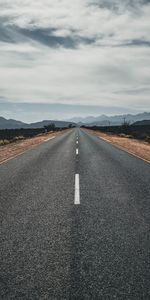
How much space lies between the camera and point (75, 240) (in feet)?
17.2

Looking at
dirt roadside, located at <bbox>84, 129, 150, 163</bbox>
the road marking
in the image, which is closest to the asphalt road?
the road marking

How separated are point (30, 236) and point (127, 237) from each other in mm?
1573

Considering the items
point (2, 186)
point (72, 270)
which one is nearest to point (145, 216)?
point (72, 270)

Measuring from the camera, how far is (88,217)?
6441 mm

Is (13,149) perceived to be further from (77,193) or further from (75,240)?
(75,240)

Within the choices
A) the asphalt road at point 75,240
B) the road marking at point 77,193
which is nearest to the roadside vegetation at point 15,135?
the road marking at point 77,193

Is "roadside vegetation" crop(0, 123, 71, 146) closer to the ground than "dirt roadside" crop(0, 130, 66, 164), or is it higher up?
closer to the ground

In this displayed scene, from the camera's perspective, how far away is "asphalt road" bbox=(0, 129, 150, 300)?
3.78 meters

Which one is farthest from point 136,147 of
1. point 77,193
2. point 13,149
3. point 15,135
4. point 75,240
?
point 15,135

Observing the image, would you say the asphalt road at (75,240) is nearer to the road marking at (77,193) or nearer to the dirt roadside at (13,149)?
the road marking at (77,193)

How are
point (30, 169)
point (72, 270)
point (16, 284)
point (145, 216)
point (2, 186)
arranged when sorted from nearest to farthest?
point (16, 284)
point (72, 270)
point (145, 216)
point (2, 186)
point (30, 169)

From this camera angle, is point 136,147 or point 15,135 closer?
point 136,147

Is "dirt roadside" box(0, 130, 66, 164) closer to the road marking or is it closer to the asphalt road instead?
the road marking

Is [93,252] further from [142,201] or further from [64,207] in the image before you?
[142,201]
